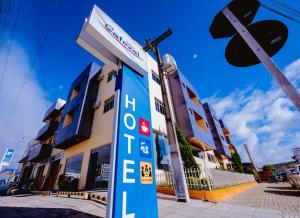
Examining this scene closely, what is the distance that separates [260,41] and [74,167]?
49.1 feet

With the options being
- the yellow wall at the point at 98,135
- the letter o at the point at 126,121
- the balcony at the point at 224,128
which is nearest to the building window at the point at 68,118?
the yellow wall at the point at 98,135

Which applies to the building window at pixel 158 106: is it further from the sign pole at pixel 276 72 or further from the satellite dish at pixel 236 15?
the sign pole at pixel 276 72

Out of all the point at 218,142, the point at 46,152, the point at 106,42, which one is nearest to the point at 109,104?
the point at 106,42

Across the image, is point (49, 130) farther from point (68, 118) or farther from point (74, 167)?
point (74, 167)

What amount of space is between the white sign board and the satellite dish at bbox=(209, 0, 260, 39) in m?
2.34

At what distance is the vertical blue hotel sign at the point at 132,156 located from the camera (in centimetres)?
263

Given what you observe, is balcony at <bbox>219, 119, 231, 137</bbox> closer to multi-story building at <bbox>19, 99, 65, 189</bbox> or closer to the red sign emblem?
multi-story building at <bbox>19, 99, 65, 189</bbox>

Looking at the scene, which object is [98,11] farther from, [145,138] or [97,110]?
[97,110]

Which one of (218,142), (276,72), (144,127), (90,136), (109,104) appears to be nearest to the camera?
(276,72)

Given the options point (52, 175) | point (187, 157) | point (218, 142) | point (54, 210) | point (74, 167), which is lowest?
point (54, 210)

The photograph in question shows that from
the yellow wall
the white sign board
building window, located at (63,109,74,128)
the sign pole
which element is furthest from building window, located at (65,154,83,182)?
the sign pole

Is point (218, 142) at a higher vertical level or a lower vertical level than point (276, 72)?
higher

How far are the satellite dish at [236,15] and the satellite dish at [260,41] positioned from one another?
31 centimetres

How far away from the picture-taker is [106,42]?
3.81 meters
